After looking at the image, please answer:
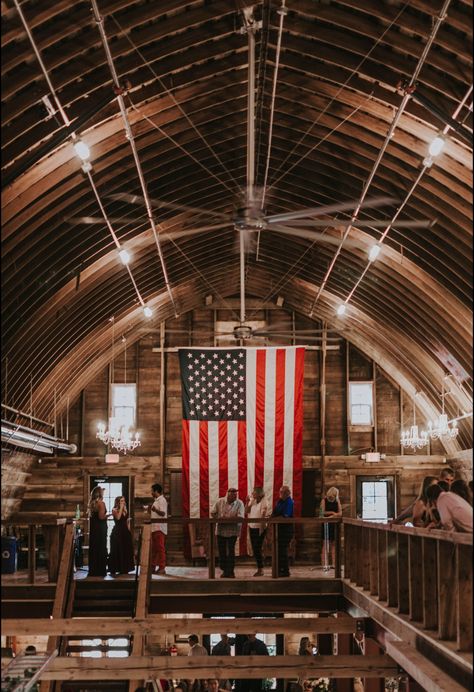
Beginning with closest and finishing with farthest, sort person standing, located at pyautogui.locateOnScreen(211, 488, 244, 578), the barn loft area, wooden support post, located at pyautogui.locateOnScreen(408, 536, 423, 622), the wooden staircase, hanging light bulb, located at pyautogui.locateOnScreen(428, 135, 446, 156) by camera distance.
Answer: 1. the barn loft area
2. wooden support post, located at pyautogui.locateOnScreen(408, 536, 423, 622)
3. hanging light bulb, located at pyautogui.locateOnScreen(428, 135, 446, 156)
4. the wooden staircase
5. person standing, located at pyautogui.locateOnScreen(211, 488, 244, 578)

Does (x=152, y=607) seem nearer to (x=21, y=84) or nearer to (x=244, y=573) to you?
(x=244, y=573)

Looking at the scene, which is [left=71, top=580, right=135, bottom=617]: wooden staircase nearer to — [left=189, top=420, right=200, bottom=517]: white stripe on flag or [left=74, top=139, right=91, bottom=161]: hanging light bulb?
[left=189, top=420, right=200, bottom=517]: white stripe on flag

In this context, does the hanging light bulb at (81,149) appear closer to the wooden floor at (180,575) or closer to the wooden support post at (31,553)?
the wooden support post at (31,553)

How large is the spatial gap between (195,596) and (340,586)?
245 centimetres

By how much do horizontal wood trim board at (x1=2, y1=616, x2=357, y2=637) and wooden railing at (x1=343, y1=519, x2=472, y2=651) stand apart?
0.85 m

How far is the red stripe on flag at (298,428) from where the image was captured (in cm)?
1902

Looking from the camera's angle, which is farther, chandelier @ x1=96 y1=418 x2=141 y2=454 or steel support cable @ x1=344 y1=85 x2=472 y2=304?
chandelier @ x1=96 y1=418 x2=141 y2=454

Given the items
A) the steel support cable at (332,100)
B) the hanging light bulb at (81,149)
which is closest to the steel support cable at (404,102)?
the steel support cable at (332,100)

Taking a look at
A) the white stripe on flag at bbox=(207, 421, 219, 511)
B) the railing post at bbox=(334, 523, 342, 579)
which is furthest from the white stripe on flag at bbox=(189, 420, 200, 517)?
the railing post at bbox=(334, 523, 342, 579)

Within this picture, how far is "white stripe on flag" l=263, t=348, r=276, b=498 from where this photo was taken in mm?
19094

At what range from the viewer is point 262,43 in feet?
37.9

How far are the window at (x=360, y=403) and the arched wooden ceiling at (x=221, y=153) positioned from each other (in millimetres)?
2621

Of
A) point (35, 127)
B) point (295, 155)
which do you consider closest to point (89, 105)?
point (35, 127)

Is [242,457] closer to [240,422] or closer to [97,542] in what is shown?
[240,422]
